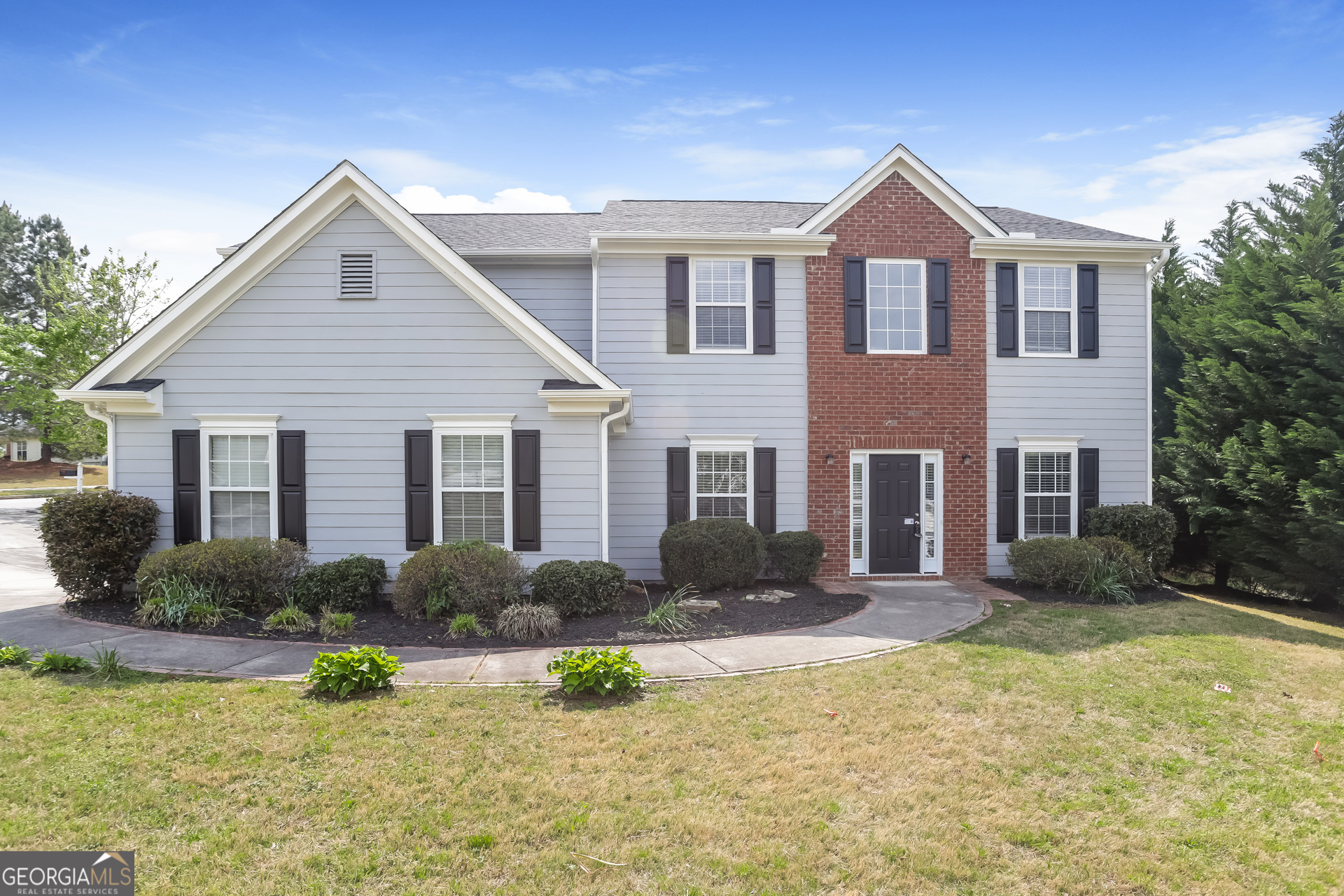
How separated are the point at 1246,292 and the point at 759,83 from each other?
968 cm

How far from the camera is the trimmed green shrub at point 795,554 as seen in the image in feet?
37.9

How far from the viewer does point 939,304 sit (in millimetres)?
12484

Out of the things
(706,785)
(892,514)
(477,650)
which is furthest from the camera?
(892,514)

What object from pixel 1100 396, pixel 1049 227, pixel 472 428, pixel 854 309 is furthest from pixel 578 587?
pixel 1049 227

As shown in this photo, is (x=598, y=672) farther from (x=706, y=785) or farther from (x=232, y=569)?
(x=232, y=569)

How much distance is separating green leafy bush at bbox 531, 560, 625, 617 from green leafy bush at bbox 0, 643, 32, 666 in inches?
210

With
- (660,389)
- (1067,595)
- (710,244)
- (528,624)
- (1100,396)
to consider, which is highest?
(710,244)

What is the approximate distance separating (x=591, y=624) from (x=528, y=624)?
98 centimetres

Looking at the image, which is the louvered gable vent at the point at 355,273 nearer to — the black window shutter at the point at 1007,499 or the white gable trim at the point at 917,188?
the white gable trim at the point at 917,188

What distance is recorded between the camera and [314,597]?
9078mm

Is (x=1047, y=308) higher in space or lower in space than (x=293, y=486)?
higher

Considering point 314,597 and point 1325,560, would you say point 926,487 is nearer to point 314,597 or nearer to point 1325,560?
point 1325,560

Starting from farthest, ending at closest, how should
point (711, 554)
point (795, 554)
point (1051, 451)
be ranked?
1. point (1051, 451)
2. point (795, 554)
3. point (711, 554)

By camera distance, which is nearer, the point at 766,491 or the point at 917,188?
the point at 766,491
